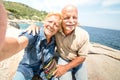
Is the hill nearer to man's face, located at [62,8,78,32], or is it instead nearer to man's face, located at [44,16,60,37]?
man's face, located at [62,8,78,32]

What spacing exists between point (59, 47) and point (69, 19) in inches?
26.8

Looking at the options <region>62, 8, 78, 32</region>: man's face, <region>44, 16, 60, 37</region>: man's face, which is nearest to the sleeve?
<region>62, 8, 78, 32</region>: man's face

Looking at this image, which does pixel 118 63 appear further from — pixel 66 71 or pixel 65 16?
pixel 65 16

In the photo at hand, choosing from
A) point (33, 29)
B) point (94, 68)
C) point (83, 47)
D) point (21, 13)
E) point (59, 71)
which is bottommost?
point (21, 13)

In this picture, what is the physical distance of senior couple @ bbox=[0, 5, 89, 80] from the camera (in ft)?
12.0

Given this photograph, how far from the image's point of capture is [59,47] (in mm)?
4176

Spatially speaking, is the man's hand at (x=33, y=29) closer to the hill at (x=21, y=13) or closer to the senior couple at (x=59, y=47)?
the senior couple at (x=59, y=47)

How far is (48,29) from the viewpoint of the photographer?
3631 mm

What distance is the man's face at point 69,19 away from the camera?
384 centimetres

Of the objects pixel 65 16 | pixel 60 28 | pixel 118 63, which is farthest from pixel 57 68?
pixel 118 63

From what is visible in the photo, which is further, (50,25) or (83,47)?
(83,47)

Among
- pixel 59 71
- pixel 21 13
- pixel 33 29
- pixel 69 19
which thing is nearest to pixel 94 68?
pixel 59 71

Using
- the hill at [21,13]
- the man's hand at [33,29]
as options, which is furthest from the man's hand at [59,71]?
the hill at [21,13]

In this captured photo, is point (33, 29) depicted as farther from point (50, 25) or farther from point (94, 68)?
point (94, 68)
